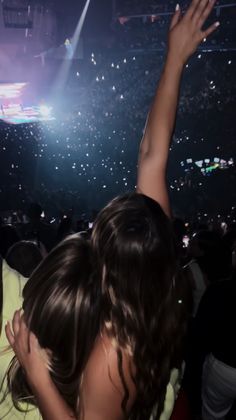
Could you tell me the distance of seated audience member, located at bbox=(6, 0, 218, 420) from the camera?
1.40 metres

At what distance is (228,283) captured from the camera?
3.32 m

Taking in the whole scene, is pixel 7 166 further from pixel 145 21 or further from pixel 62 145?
pixel 145 21

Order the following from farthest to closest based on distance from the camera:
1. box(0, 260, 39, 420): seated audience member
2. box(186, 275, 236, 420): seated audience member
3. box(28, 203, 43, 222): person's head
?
box(28, 203, 43, 222): person's head → box(186, 275, 236, 420): seated audience member → box(0, 260, 39, 420): seated audience member

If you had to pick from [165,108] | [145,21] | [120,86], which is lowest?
[165,108]

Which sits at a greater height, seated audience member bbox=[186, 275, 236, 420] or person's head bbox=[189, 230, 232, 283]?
person's head bbox=[189, 230, 232, 283]

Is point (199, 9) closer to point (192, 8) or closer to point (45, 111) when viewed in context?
point (192, 8)

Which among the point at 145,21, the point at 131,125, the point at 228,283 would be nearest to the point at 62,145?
the point at 131,125

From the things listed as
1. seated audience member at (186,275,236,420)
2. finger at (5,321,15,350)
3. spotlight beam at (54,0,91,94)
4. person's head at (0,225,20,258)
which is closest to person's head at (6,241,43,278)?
seated audience member at (186,275,236,420)

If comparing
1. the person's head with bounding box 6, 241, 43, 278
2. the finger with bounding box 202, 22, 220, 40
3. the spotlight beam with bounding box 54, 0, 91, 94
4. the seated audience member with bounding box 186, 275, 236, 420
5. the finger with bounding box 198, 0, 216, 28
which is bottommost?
the seated audience member with bounding box 186, 275, 236, 420

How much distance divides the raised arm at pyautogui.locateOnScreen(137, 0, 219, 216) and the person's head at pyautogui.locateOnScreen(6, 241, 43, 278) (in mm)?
2063

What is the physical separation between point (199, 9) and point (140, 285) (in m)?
1.28

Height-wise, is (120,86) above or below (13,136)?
above

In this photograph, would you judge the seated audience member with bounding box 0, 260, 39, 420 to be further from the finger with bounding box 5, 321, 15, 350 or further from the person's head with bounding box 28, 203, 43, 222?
the person's head with bounding box 28, 203, 43, 222

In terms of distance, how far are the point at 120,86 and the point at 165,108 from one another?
74.9 feet
